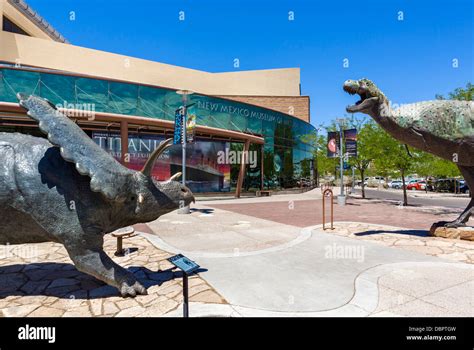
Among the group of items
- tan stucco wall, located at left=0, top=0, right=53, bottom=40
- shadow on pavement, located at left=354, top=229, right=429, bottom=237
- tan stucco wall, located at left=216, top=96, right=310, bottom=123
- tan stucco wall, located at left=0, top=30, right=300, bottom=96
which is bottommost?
shadow on pavement, located at left=354, top=229, right=429, bottom=237

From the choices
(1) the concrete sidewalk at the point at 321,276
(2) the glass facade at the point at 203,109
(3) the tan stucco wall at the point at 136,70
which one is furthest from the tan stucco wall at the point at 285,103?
(1) the concrete sidewalk at the point at 321,276

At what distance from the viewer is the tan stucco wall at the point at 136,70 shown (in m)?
25.6

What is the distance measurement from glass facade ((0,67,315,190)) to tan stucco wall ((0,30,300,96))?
8.52 m

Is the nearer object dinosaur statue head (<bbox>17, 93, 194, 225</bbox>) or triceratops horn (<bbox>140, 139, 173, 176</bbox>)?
dinosaur statue head (<bbox>17, 93, 194, 225</bbox>)

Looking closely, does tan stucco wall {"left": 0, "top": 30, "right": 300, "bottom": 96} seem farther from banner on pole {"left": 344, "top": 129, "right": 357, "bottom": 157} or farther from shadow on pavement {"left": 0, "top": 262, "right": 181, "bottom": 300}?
shadow on pavement {"left": 0, "top": 262, "right": 181, "bottom": 300}

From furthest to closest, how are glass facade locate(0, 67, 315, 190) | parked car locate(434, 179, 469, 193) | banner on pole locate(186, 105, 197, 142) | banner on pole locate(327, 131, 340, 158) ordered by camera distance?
parked car locate(434, 179, 469, 193) < banner on pole locate(327, 131, 340, 158) < glass facade locate(0, 67, 315, 190) < banner on pole locate(186, 105, 197, 142)

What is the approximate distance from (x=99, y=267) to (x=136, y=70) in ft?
103

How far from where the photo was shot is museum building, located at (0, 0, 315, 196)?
1594 centimetres

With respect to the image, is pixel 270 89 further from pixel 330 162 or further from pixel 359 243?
pixel 359 243

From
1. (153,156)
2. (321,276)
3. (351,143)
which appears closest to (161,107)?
(351,143)

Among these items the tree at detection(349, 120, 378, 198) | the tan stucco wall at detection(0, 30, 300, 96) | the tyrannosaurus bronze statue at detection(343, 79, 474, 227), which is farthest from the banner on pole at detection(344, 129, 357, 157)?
A: the tan stucco wall at detection(0, 30, 300, 96)

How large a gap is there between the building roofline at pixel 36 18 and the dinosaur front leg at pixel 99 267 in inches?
1502

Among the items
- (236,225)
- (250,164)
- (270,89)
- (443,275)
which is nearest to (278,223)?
(236,225)
